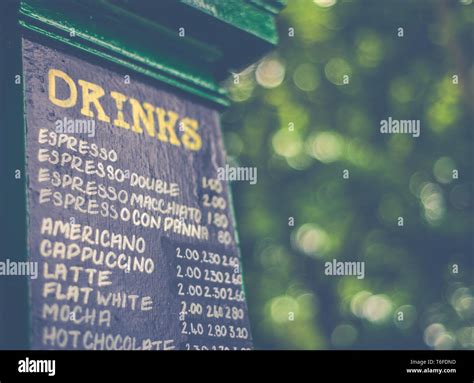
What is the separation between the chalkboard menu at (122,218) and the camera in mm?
2658

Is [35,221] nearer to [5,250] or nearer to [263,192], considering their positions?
[5,250]

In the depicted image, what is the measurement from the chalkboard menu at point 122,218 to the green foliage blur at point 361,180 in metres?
5.05

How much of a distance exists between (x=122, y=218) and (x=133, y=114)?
19.5 inches

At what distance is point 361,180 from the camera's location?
8.34 m

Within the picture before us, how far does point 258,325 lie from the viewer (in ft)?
28.1

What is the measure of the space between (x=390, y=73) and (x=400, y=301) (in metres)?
2.59

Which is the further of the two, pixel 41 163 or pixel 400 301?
pixel 400 301

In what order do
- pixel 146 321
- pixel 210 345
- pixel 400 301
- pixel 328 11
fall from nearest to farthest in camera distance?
pixel 146 321
pixel 210 345
pixel 400 301
pixel 328 11

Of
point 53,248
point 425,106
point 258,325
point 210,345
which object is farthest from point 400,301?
point 53,248

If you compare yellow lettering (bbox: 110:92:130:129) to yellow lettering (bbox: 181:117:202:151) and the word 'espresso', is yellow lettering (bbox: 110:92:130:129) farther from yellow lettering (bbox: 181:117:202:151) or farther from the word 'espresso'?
yellow lettering (bbox: 181:117:202:151)
